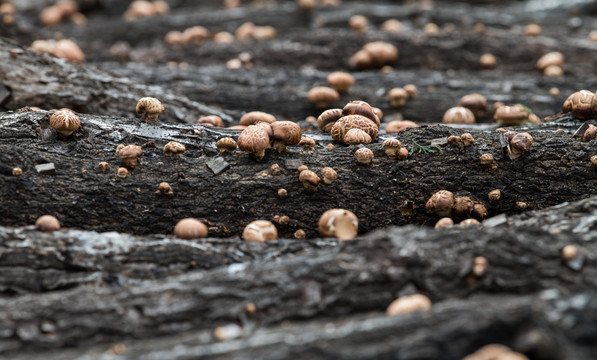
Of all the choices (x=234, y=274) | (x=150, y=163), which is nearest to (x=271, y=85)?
(x=150, y=163)

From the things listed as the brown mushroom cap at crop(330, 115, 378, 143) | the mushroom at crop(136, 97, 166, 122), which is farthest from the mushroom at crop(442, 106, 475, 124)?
the mushroom at crop(136, 97, 166, 122)

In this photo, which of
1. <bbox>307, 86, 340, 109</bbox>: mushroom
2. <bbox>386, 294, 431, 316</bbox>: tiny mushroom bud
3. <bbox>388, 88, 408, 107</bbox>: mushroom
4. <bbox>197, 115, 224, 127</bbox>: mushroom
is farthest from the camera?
<bbox>388, 88, 408, 107</bbox>: mushroom

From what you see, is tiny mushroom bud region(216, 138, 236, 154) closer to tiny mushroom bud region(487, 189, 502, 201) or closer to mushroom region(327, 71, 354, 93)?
tiny mushroom bud region(487, 189, 502, 201)

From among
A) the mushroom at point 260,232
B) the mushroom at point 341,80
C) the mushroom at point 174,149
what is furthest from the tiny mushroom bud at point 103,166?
the mushroom at point 341,80

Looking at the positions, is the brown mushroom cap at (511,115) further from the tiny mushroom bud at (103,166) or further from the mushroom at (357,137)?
the tiny mushroom bud at (103,166)

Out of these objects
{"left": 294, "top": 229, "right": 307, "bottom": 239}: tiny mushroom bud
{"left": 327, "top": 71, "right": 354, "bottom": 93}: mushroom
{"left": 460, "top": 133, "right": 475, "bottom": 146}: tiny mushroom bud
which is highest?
{"left": 327, "top": 71, "right": 354, "bottom": 93}: mushroom

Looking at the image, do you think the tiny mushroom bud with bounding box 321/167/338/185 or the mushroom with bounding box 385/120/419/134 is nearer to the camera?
the tiny mushroom bud with bounding box 321/167/338/185

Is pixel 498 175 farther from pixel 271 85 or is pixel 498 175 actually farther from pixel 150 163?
pixel 271 85
